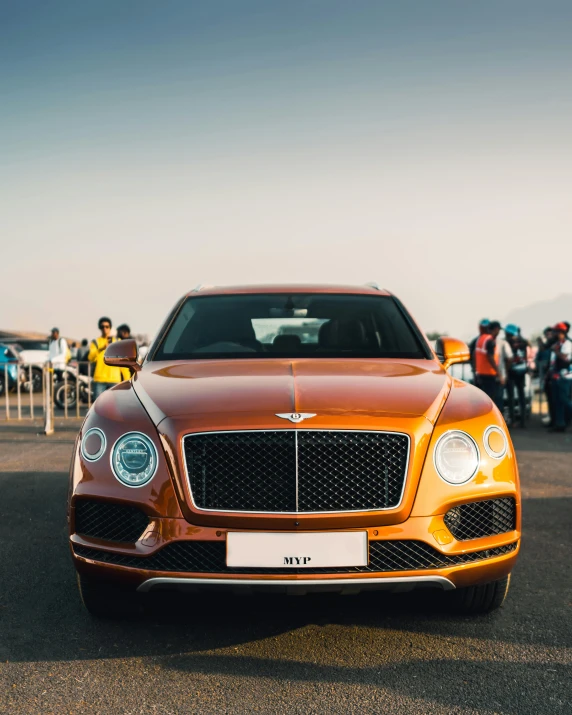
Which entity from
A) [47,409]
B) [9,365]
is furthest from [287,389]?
[9,365]

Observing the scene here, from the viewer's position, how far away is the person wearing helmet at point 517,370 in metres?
15.1

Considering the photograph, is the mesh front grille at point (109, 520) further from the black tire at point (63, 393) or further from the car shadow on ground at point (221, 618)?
the black tire at point (63, 393)

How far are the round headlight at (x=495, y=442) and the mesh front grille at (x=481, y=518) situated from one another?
0.21 metres

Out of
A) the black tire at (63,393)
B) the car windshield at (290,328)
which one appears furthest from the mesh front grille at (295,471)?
the black tire at (63,393)

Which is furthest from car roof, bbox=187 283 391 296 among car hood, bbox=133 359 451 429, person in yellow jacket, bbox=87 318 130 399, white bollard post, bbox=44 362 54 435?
white bollard post, bbox=44 362 54 435

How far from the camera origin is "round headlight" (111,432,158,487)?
358cm

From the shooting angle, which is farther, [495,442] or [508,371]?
[508,371]

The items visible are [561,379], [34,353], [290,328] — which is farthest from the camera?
[34,353]

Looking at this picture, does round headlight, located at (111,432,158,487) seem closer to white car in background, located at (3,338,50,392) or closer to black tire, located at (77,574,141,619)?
black tire, located at (77,574,141,619)

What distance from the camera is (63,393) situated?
58.6 ft

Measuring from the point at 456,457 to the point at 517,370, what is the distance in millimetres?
12411

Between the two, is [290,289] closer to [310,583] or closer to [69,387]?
[310,583]

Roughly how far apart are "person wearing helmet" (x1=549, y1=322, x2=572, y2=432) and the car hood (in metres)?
10.1

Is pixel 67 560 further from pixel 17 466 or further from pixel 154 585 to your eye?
pixel 17 466
